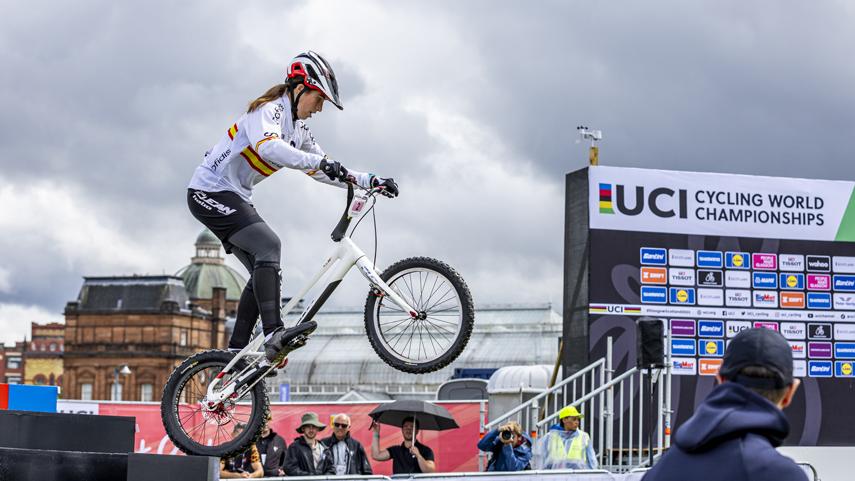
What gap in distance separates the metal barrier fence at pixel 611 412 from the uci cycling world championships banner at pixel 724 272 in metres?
0.47

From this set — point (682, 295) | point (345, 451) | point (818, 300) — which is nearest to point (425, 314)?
point (345, 451)

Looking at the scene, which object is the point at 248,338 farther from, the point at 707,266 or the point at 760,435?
the point at 707,266

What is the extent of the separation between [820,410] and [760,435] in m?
13.5

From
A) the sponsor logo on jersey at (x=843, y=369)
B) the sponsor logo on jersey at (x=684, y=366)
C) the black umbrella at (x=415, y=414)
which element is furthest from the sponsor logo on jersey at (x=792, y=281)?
the black umbrella at (x=415, y=414)

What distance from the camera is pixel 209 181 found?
731cm

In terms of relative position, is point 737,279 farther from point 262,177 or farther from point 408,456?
point 262,177

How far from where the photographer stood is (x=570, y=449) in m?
11.4

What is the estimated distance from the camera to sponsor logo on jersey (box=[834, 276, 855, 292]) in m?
15.8

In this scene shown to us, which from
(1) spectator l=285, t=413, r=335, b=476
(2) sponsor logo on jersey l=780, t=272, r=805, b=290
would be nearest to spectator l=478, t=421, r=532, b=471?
(1) spectator l=285, t=413, r=335, b=476

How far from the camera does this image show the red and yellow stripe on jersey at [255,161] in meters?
7.20

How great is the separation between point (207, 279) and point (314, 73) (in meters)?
125

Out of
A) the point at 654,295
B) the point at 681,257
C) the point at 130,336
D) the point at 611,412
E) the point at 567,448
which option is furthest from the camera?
the point at 130,336

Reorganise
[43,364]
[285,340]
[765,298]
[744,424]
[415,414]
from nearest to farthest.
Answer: [744,424]
[285,340]
[415,414]
[765,298]
[43,364]

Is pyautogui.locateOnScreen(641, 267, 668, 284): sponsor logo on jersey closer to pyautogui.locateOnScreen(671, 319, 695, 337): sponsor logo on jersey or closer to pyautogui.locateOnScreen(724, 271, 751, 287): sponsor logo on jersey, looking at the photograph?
pyautogui.locateOnScreen(671, 319, 695, 337): sponsor logo on jersey
